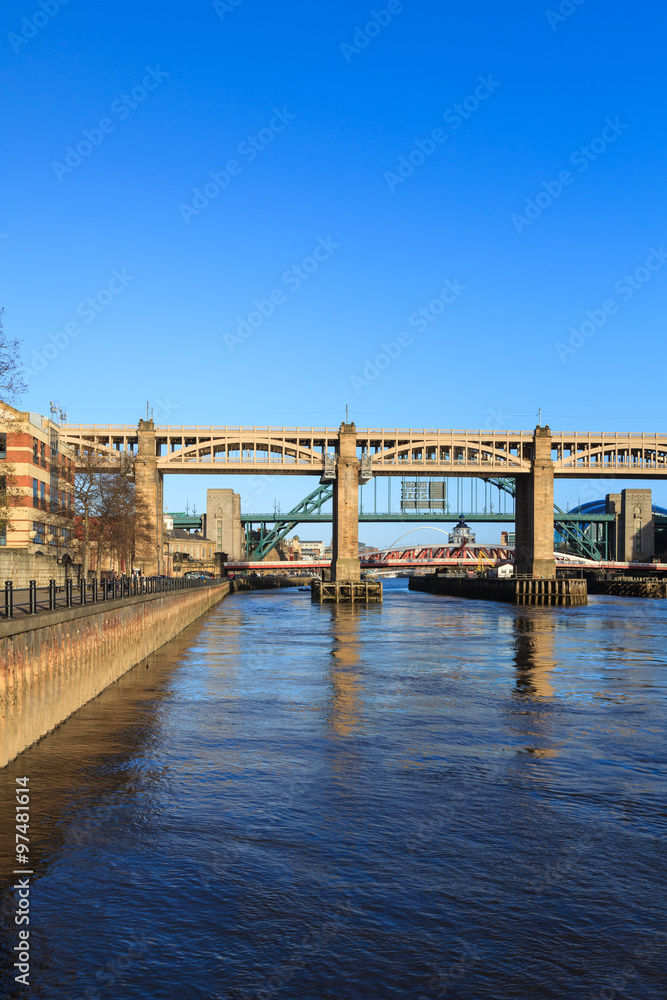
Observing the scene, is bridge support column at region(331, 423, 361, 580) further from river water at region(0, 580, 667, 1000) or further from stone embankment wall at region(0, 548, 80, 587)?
river water at region(0, 580, 667, 1000)

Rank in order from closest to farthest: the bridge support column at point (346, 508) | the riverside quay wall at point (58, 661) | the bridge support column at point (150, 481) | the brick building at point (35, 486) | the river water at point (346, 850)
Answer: the river water at point (346, 850)
the riverside quay wall at point (58, 661)
the brick building at point (35, 486)
the bridge support column at point (150, 481)
the bridge support column at point (346, 508)

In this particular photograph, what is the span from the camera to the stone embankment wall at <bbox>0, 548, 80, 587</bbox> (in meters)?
43.2

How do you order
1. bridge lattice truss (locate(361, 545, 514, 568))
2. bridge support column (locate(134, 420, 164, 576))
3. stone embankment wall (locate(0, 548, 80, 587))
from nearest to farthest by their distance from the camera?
stone embankment wall (locate(0, 548, 80, 587)) → bridge support column (locate(134, 420, 164, 576)) → bridge lattice truss (locate(361, 545, 514, 568))

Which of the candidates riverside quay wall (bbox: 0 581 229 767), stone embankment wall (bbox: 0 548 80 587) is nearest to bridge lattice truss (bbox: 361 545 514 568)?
stone embankment wall (bbox: 0 548 80 587)

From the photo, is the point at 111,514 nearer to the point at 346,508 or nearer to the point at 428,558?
the point at 346,508

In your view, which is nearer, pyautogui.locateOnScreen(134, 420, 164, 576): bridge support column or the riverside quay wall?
the riverside quay wall

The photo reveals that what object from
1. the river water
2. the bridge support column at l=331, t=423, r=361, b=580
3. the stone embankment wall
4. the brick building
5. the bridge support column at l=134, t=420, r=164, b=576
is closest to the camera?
the river water

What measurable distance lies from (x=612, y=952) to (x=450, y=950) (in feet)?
5.25

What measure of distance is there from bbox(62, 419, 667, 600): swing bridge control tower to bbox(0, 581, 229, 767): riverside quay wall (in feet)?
200

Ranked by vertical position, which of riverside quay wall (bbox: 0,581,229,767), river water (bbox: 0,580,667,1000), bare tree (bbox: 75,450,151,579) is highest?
bare tree (bbox: 75,450,151,579)

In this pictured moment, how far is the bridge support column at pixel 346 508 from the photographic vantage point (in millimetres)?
94750

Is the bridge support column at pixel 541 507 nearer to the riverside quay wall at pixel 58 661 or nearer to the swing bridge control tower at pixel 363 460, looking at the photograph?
the swing bridge control tower at pixel 363 460

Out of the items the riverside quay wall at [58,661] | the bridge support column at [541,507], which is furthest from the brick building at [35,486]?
the bridge support column at [541,507]

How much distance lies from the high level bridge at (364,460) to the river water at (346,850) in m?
70.9
